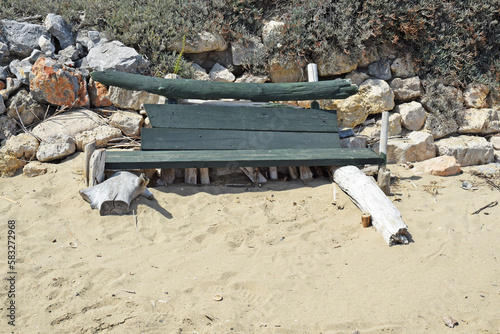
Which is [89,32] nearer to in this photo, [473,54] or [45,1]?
[45,1]

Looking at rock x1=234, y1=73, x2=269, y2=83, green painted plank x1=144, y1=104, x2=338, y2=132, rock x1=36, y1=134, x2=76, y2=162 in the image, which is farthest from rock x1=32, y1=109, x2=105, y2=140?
rock x1=234, y1=73, x2=269, y2=83

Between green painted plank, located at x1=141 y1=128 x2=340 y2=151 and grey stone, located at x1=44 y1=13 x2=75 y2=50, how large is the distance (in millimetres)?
2965

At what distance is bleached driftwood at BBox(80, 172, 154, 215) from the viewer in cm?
480

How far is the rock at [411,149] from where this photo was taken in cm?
707

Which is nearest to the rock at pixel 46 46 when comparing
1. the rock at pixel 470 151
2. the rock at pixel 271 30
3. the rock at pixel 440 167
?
the rock at pixel 271 30

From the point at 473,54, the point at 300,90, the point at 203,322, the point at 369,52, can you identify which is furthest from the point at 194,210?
the point at 473,54

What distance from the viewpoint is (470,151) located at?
722 cm

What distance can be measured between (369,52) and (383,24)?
0.54 metres

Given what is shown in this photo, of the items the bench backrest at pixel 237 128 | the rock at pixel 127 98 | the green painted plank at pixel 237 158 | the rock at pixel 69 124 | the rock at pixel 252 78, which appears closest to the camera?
the green painted plank at pixel 237 158

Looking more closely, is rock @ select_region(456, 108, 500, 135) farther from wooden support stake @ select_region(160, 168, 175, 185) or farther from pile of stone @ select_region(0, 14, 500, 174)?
wooden support stake @ select_region(160, 168, 175, 185)

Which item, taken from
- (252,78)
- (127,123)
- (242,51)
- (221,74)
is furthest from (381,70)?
(127,123)

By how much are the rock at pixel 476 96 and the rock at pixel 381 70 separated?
1585 mm

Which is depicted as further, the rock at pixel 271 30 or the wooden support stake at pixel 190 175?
the rock at pixel 271 30

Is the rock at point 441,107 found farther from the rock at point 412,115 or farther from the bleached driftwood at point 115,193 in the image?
the bleached driftwood at point 115,193
